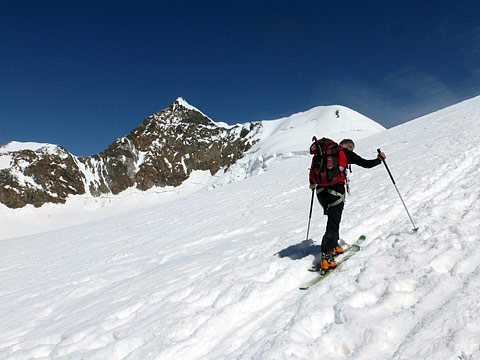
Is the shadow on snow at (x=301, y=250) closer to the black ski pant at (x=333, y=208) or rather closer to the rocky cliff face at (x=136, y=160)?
the black ski pant at (x=333, y=208)

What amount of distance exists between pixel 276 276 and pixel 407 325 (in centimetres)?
222

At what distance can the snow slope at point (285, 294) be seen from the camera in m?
2.93

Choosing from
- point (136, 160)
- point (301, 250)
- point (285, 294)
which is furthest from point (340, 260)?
point (136, 160)

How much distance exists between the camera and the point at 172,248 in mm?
9945

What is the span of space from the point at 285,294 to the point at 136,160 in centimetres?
13779

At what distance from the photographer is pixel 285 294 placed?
4.33 m

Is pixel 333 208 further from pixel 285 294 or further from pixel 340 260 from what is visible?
pixel 285 294

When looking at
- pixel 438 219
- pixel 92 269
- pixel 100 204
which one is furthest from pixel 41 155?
pixel 438 219

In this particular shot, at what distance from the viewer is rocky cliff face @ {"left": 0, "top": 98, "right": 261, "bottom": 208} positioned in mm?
113688

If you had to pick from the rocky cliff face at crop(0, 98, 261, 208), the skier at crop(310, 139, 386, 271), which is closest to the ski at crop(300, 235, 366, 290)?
the skier at crop(310, 139, 386, 271)

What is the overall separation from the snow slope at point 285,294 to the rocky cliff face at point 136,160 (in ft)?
343

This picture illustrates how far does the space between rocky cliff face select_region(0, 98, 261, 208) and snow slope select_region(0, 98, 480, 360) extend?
343 feet

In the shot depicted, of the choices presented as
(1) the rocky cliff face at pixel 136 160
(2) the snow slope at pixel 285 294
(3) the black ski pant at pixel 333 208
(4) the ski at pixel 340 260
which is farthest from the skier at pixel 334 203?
(1) the rocky cliff face at pixel 136 160

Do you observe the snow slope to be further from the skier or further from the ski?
the skier
